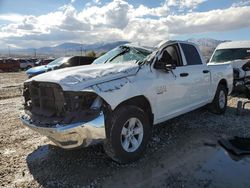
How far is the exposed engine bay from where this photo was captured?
414cm

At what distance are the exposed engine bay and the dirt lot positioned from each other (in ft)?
2.62

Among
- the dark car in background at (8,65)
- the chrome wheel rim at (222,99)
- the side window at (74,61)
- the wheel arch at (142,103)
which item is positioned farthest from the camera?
the dark car in background at (8,65)

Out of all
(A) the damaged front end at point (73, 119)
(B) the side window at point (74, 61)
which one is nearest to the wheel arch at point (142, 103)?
(A) the damaged front end at point (73, 119)

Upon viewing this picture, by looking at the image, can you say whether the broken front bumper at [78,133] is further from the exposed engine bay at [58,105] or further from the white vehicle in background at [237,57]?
the white vehicle in background at [237,57]

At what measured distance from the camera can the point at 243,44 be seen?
1291 centimetres

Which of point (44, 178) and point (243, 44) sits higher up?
point (243, 44)

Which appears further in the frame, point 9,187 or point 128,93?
point 128,93

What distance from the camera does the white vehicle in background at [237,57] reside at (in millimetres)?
11195

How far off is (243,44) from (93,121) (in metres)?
10.7

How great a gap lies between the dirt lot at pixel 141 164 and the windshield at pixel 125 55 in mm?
1629

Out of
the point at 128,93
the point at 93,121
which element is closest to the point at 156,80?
the point at 128,93

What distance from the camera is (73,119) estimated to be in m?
4.10

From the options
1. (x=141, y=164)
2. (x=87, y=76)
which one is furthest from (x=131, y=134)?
(x=87, y=76)

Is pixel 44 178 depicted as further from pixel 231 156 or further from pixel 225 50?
pixel 225 50
